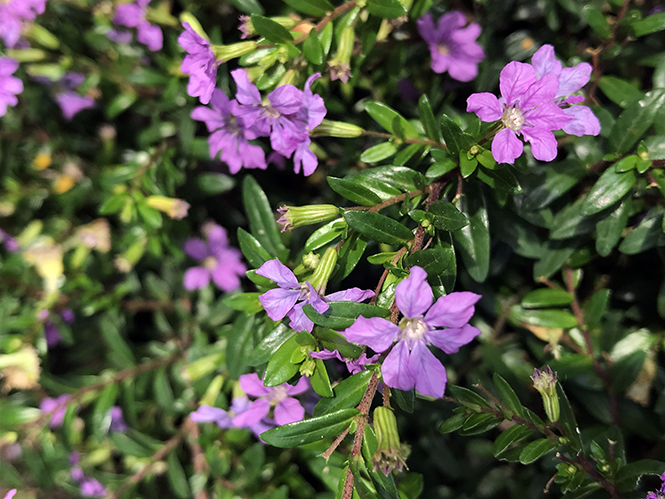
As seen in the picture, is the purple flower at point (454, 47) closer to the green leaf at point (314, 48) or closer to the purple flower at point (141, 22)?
the green leaf at point (314, 48)

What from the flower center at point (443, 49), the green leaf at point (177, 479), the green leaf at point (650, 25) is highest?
the green leaf at point (650, 25)

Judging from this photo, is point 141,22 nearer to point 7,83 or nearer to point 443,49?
point 7,83

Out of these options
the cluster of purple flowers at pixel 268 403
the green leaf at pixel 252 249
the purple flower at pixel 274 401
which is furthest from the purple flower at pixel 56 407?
the green leaf at pixel 252 249

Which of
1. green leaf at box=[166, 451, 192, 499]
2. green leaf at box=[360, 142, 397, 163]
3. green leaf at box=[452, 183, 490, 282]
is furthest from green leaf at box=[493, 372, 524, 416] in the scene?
green leaf at box=[166, 451, 192, 499]

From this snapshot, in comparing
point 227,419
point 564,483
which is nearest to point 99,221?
point 227,419

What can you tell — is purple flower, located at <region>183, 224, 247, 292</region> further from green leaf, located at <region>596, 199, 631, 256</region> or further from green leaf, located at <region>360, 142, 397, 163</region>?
green leaf, located at <region>596, 199, 631, 256</region>

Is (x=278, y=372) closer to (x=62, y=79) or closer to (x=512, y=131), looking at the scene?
(x=512, y=131)

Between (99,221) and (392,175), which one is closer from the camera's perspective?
(392,175)
